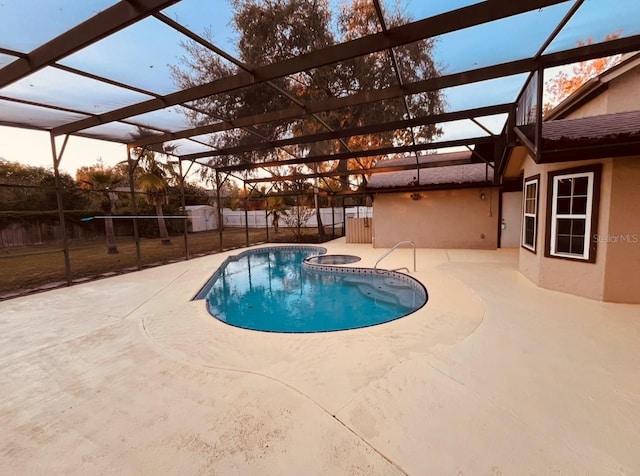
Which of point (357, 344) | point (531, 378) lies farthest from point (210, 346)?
point (531, 378)

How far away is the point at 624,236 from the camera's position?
175 inches

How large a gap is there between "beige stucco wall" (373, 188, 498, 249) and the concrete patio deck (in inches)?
254

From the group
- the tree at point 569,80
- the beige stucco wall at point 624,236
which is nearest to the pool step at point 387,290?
the beige stucco wall at point 624,236

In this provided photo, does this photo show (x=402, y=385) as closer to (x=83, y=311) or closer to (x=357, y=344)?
(x=357, y=344)

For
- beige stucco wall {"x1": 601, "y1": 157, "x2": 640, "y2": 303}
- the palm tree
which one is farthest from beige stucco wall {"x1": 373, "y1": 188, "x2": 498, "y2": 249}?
the palm tree

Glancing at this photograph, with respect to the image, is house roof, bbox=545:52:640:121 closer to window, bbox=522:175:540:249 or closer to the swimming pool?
window, bbox=522:175:540:249

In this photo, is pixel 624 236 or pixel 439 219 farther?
pixel 439 219

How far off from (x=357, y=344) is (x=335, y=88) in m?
6.83

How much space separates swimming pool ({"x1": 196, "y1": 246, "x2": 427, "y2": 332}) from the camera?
553cm

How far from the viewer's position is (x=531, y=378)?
8.87 feet

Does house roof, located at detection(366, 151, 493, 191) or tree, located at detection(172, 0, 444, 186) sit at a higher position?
tree, located at detection(172, 0, 444, 186)

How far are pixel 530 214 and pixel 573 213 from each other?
152 cm

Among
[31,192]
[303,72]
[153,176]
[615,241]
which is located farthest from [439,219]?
[31,192]

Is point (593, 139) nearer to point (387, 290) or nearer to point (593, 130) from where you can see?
point (593, 130)
